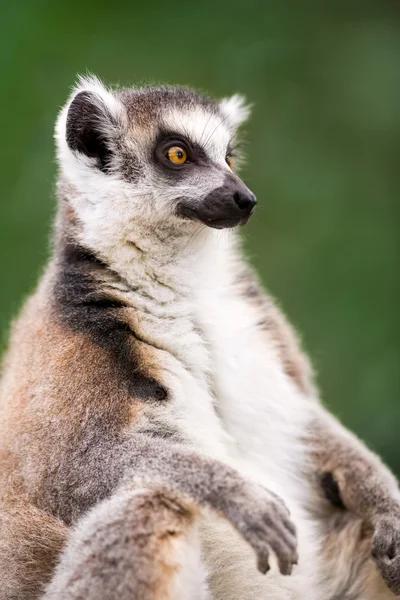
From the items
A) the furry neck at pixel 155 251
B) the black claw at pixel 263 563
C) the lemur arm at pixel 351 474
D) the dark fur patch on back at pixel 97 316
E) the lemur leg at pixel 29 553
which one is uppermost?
the furry neck at pixel 155 251

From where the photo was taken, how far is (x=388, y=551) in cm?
303

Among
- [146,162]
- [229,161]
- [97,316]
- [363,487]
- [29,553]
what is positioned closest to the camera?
[29,553]

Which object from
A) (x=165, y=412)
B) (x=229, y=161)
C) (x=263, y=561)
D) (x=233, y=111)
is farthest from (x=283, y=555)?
(x=233, y=111)

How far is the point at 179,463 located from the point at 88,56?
18.8 ft

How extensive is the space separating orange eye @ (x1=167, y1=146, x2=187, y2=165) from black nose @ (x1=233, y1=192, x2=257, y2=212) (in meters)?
0.36

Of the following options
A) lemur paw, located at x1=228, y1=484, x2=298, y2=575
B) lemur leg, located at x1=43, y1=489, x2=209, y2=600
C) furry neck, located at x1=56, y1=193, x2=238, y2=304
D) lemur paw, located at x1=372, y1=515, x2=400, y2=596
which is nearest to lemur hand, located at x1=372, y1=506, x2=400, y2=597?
lemur paw, located at x1=372, y1=515, x2=400, y2=596

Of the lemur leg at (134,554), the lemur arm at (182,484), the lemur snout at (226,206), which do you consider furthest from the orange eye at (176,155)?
the lemur leg at (134,554)

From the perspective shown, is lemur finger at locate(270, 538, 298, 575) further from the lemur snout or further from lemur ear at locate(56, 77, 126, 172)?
lemur ear at locate(56, 77, 126, 172)

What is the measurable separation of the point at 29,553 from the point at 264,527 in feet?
2.74

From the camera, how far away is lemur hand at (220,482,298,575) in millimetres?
2502

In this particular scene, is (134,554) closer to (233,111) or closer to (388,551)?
(388,551)

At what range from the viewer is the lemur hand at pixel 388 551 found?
9.86 ft

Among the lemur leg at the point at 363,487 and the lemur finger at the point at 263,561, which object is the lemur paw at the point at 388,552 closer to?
the lemur leg at the point at 363,487

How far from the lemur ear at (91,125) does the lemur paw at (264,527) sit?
4.84 feet
